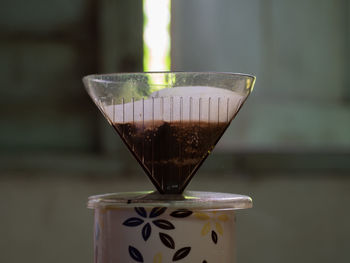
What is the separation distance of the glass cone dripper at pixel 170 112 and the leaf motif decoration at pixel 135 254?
4.5 inches

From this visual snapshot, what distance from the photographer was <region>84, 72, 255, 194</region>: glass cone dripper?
2.92ft

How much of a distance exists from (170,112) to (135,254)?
→ 0.21 m

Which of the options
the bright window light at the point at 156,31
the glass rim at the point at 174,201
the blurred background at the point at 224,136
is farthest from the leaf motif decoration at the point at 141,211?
the bright window light at the point at 156,31

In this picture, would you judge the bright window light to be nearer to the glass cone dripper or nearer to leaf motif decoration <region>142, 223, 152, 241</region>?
the glass cone dripper

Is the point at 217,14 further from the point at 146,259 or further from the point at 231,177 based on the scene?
the point at 146,259

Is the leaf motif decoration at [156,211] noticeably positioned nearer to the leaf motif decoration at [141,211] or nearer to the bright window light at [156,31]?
the leaf motif decoration at [141,211]

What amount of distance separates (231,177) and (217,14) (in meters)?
0.60

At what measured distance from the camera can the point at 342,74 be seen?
2.30 m

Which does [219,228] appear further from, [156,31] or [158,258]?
[156,31]

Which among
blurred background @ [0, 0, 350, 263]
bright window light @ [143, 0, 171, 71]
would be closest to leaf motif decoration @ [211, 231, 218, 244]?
blurred background @ [0, 0, 350, 263]

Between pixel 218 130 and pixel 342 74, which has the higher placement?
pixel 342 74

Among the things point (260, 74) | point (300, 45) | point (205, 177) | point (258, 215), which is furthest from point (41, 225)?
point (300, 45)

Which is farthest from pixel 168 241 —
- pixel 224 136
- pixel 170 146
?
Result: pixel 224 136

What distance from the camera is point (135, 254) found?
2.79 feet
